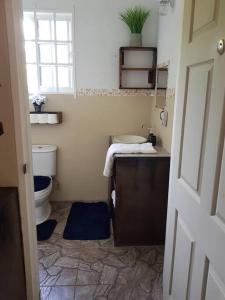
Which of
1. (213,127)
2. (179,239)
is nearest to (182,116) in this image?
(213,127)

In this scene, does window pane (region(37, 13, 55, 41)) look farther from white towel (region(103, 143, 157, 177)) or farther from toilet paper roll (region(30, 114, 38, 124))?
white towel (region(103, 143, 157, 177))

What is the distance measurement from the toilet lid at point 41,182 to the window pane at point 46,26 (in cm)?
152

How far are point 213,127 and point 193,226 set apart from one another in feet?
1.57

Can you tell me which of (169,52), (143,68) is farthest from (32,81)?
(169,52)

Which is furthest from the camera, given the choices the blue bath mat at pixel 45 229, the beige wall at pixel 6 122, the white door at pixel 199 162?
the blue bath mat at pixel 45 229

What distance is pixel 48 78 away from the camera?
2924 mm

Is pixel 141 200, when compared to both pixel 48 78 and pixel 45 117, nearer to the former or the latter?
pixel 45 117

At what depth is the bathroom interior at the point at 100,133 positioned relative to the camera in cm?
216

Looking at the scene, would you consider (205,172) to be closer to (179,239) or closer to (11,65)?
(179,239)

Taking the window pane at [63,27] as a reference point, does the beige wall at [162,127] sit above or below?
below

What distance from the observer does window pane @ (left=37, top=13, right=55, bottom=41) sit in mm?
2734

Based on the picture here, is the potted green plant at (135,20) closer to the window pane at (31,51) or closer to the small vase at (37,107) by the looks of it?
the window pane at (31,51)

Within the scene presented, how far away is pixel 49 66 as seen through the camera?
287 cm

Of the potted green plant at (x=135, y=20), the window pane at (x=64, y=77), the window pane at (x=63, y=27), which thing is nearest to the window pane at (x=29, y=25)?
the window pane at (x=63, y=27)
